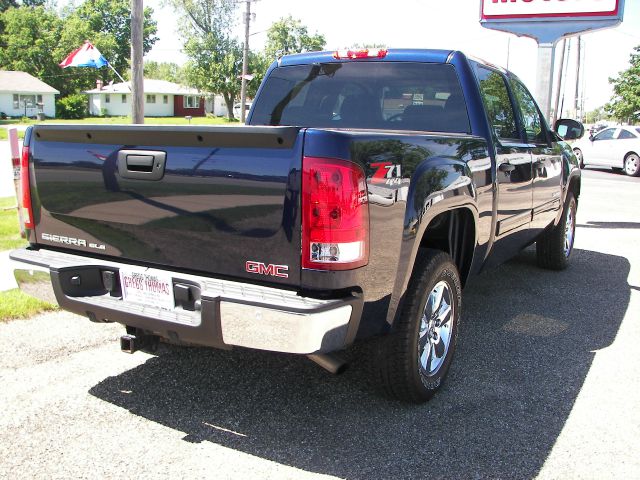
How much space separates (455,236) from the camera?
392 centimetres

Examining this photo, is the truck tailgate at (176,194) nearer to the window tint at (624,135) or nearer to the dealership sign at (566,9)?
the dealership sign at (566,9)

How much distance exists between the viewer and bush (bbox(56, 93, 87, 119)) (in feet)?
197

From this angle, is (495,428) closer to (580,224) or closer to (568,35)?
(580,224)

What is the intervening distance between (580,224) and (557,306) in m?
5.15

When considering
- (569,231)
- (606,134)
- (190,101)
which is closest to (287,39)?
(190,101)

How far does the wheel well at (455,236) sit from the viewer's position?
12.1ft

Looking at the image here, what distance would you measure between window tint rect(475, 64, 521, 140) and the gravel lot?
4.94ft

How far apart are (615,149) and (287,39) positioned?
63.3m

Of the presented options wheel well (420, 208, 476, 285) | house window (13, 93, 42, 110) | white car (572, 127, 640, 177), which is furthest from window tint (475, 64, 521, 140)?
house window (13, 93, 42, 110)

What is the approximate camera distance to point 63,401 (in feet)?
11.6

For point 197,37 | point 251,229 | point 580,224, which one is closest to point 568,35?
point 580,224

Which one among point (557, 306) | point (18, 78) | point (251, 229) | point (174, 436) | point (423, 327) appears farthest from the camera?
point (18, 78)

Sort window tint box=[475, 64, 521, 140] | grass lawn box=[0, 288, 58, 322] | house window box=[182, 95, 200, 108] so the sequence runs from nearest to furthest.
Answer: window tint box=[475, 64, 521, 140]
grass lawn box=[0, 288, 58, 322]
house window box=[182, 95, 200, 108]

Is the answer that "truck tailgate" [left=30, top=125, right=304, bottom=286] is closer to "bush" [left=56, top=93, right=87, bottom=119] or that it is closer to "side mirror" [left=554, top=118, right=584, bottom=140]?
"side mirror" [left=554, top=118, right=584, bottom=140]
